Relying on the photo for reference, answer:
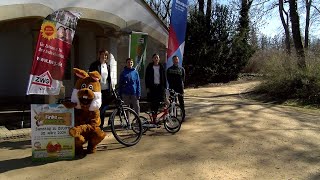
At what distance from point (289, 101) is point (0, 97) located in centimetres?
1057

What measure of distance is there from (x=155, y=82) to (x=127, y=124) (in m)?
1.84

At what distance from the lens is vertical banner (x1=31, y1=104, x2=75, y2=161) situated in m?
6.46

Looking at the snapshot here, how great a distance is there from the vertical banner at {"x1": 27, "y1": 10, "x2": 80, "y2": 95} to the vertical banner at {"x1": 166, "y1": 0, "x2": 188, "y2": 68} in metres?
3.49

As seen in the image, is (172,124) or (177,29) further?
(177,29)

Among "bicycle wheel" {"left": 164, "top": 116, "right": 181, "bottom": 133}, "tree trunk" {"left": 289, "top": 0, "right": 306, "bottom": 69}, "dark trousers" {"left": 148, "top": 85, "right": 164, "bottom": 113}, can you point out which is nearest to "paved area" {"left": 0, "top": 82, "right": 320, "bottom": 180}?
"bicycle wheel" {"left": 164, "top": 116, "right": 181, "bottom": 133}

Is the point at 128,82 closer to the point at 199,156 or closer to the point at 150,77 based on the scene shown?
the point at 150,77

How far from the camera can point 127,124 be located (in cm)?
758

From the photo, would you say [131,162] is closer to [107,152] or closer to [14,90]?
[107,152]

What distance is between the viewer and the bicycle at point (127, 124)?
749 centimetres

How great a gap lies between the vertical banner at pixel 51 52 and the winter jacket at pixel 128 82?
1299mm

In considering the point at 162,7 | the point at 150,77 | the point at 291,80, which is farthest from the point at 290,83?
the point at 162,7

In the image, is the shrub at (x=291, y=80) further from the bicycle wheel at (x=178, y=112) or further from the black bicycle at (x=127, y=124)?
the black bicycle at (x=127, y=124)

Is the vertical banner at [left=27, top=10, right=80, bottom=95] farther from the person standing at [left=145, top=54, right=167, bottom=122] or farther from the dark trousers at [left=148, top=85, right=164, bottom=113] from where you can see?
the dark trousers at [left=148, top=85, right=164, bottom=113]

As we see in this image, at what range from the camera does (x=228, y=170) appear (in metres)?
6.07
